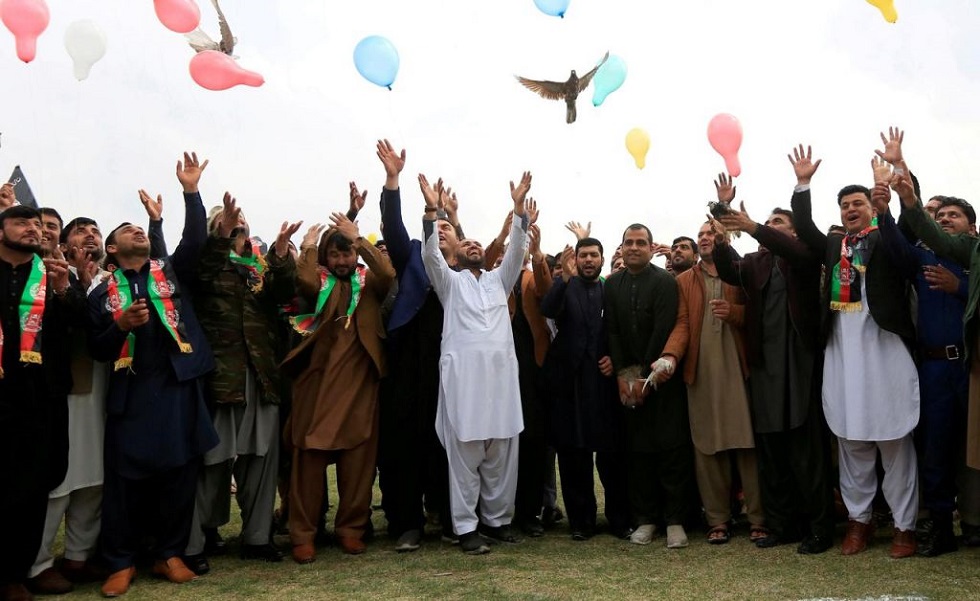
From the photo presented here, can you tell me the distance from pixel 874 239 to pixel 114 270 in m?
4.77

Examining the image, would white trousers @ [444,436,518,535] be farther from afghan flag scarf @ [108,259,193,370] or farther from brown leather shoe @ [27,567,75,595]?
brown leather shoe @ [27,567,75,595]

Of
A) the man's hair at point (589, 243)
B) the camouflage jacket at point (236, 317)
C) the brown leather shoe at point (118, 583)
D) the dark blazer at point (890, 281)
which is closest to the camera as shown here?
the brown leather shoe at point (118, 583)

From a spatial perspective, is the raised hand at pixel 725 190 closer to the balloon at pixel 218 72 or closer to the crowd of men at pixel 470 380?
the crowd of men at pixel 470 380

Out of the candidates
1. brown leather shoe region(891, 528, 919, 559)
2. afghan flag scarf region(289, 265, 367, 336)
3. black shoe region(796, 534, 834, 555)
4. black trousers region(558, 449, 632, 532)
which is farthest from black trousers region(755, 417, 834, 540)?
afghan flag scarf region(289, 265, 367, 336)

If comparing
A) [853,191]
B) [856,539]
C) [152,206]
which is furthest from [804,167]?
[152,206]

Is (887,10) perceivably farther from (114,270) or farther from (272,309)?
(114,270)

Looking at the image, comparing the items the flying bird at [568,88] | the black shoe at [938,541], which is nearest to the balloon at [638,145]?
the flying bird at [568,88]

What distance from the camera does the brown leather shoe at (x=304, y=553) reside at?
218 inches

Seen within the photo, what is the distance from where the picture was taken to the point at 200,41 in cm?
745

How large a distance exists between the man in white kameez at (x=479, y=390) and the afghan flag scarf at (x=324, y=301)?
54 centimetres

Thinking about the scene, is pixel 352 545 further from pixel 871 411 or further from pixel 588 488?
pixel 871 411

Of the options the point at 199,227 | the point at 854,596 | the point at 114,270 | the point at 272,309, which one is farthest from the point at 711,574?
the point at 114,270

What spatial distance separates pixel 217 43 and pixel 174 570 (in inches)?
178

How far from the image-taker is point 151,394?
16.8ft
